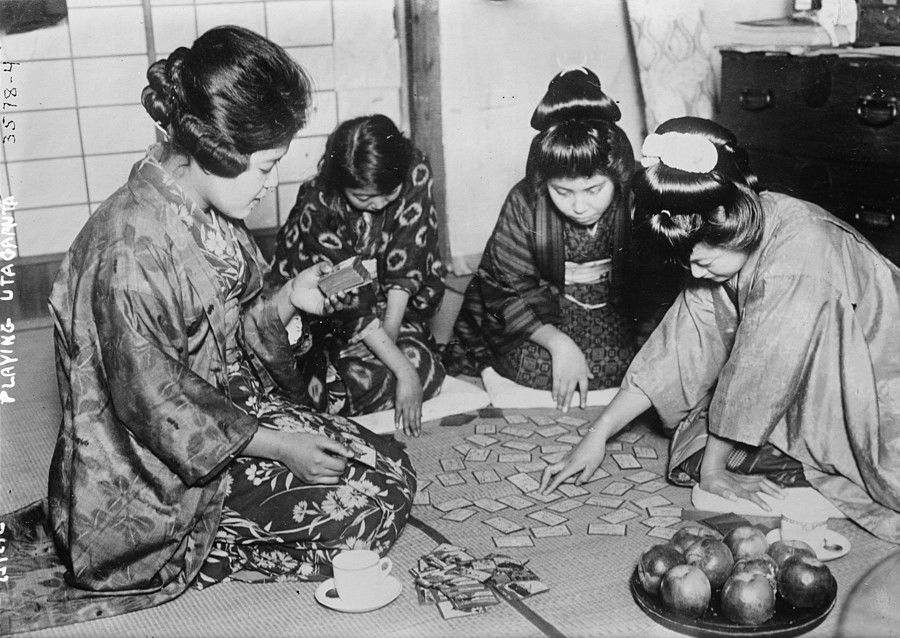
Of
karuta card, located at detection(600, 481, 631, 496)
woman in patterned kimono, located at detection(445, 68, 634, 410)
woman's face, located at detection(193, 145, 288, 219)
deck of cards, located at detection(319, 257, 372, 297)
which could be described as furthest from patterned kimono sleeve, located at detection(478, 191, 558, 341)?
woman's face, located at detection(193, 145, 288, 219)

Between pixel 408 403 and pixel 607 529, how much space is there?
0.90 meters

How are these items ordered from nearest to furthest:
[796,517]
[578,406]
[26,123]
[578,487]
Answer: [796,517] → [578,487] → [578,406] → [26,123]

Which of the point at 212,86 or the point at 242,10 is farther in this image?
the point at 242,10

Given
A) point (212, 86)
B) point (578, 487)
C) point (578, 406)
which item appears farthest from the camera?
point (578, 406)

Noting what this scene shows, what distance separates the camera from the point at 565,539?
94.9 inches

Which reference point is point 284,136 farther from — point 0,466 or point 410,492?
point 0,466

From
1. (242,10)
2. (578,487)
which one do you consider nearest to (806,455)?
(578,487)

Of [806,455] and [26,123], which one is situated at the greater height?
[26,123]

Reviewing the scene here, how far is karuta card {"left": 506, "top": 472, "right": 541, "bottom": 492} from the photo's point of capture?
8.87 ft

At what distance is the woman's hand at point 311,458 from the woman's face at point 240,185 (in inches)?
20.2

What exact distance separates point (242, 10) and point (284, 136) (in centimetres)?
261

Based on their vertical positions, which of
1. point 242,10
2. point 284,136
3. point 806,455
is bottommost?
point 806,455

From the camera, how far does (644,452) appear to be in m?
2.93

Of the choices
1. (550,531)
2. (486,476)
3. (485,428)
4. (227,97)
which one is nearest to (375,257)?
(485,428)
